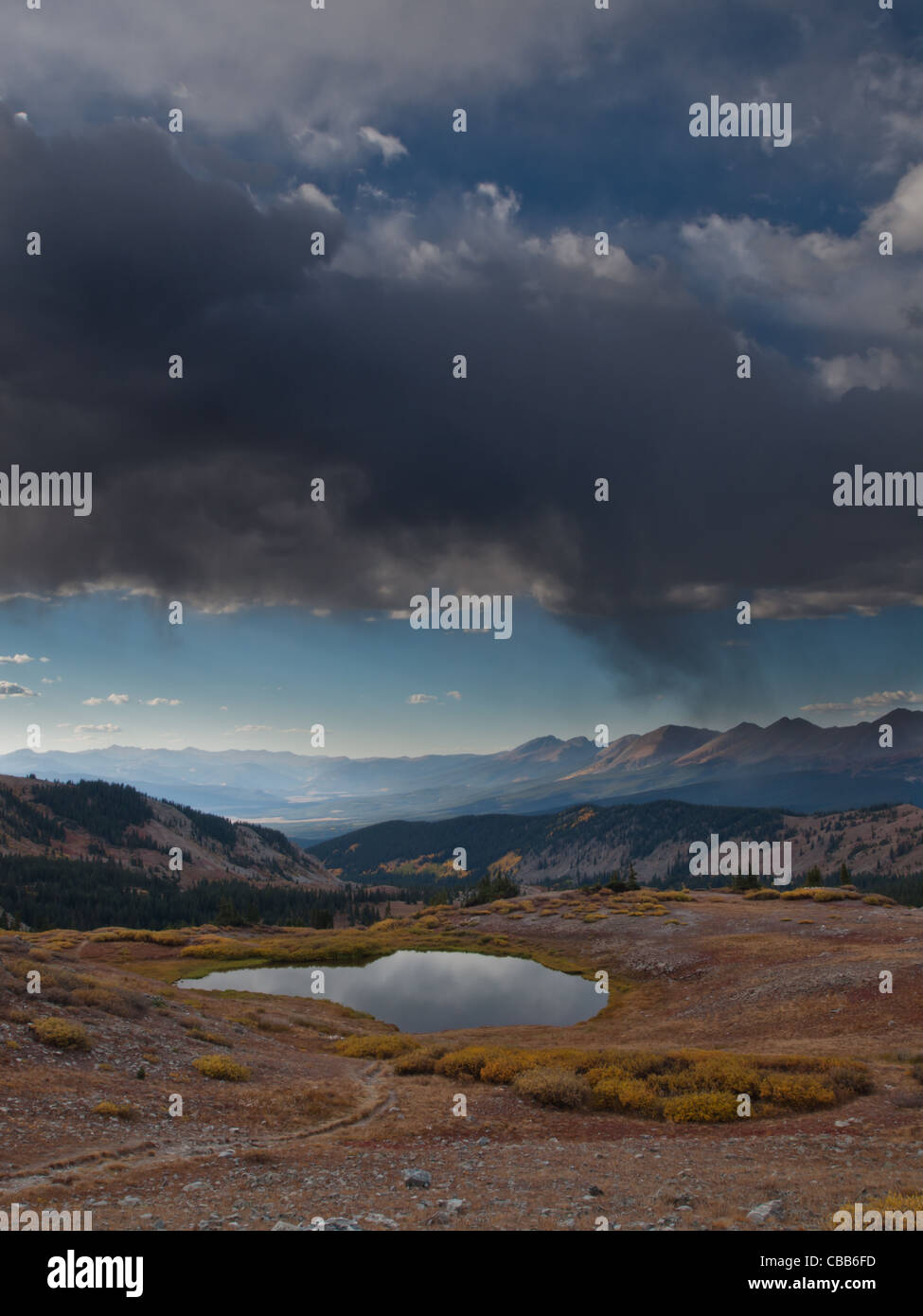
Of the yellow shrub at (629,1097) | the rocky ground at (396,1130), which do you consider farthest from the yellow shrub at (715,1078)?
the rocky ground at (396,1130)

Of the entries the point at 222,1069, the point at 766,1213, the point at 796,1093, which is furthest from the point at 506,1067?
the point at 766,1213

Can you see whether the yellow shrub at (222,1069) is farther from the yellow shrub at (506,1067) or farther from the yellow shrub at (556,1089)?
the yellow shrub at (556,1089)

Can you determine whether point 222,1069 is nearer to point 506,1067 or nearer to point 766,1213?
point 506,1067

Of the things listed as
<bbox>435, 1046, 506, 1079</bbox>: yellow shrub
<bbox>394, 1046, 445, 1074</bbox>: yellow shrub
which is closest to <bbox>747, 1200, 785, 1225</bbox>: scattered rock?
<bbox>435, 1046, 506, 1079</bbox>: yellow shrub

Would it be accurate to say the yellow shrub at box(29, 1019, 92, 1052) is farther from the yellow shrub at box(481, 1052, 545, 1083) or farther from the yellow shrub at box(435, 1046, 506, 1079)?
the yellow shrub at box(481, 1052, 545, 1083)

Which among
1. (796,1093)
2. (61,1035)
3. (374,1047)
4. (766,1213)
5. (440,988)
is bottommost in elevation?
(440,988)
